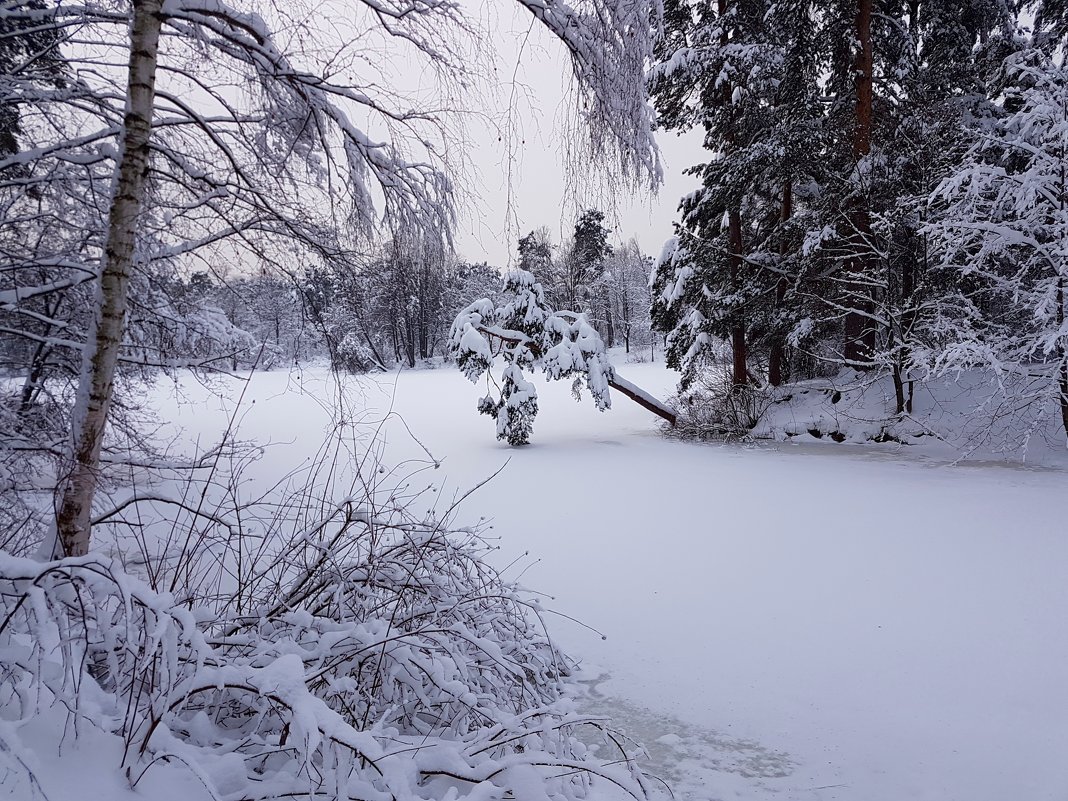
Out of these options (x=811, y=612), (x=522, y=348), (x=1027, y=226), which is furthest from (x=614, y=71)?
(x=522, y=348)

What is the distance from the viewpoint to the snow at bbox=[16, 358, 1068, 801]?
3074 millimetres

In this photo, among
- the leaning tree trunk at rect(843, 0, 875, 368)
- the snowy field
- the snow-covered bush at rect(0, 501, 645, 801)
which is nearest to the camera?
the snow-covered bush at rect(0, 501, 645, 801)

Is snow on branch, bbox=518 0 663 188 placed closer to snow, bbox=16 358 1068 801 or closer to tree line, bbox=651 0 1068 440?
snow, bbox=16 358 1068 801

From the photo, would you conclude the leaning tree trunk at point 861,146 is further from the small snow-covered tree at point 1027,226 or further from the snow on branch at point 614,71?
the snow on branch at point 614,71

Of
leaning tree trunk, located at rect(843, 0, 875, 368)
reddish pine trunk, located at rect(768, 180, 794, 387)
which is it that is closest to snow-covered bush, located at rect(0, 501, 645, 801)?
leaning tree trunk, located at rect(843, 0, 875, 368)

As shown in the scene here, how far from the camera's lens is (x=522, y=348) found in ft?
43.6

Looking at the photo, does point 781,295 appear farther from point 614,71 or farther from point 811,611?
point 614,71

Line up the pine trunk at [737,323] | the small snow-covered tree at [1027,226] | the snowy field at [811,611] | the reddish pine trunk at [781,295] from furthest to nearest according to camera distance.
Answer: the pine trunk at [737,323] → the reddish pine trunk at [781,295] → the small snow-covered tree at [1027,226] → the snowy field at [811,611]

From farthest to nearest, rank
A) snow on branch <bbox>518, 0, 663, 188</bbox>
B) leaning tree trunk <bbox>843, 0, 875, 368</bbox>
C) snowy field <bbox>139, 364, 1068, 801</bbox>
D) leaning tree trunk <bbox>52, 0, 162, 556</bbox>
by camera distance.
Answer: leaning tree trunk <bbox>843, 0, 875, 368</bbox>, snowy field <bbox>139, 364, 1068, 801</bbox>, snow on branch <bbox>518, 0, 663, 188</bbox>, leaning tree trunk <bbox>52, 0, 162, 556</bbox>

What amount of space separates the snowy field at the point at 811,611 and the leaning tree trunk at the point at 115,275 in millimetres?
608

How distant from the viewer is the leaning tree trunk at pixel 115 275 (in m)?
2.56

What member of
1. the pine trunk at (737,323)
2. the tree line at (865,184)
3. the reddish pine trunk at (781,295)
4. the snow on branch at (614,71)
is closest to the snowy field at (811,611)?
the snow on branch at (614,71)

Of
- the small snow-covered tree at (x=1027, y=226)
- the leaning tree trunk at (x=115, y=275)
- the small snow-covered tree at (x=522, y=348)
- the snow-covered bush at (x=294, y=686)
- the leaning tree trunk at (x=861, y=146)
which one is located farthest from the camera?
the small snow-covered tree at (x=522, y=348)

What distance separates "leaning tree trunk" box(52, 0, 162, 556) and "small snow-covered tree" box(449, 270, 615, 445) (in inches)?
389
